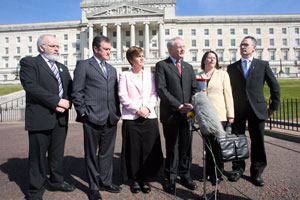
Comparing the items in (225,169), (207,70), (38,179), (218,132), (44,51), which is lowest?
(225,169)

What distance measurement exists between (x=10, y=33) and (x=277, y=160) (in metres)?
80.1

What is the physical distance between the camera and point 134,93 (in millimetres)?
3672

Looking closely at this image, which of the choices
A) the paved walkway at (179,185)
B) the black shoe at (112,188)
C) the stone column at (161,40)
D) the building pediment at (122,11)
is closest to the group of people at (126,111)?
the black shoe at (112,188)

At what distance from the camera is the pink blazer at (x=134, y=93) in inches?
141

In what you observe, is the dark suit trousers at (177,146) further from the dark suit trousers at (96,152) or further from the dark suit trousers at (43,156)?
the dark suit trousers at (43,156)

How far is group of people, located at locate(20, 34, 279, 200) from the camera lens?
10.9 feet

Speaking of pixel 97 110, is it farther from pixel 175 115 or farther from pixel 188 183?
pixel 188 183

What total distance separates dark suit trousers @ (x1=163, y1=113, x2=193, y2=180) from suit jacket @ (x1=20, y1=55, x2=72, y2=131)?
79.8 inches

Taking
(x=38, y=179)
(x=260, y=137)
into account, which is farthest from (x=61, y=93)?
(x=260, y=137)

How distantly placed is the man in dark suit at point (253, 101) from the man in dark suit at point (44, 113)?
325 cm

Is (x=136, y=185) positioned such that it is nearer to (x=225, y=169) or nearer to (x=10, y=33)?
(x=225, y=169)

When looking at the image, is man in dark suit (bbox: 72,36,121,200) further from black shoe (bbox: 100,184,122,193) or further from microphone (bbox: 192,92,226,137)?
microphone (bbox: 192,92,226,137)

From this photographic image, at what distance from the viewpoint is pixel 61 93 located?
3.65 meters

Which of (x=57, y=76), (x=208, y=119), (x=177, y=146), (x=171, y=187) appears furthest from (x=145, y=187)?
(x=57, y=76)
